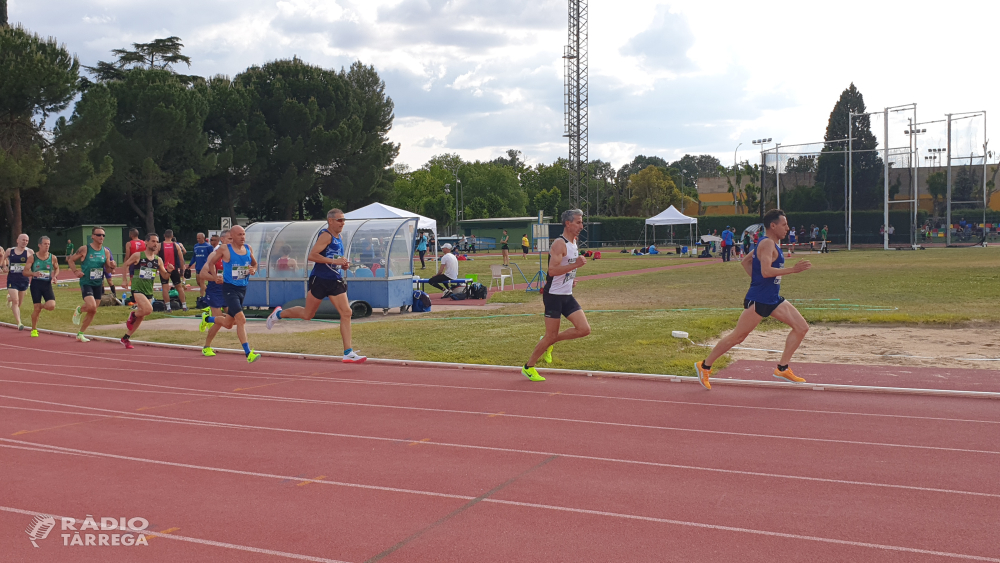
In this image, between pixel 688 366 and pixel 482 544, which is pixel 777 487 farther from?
pixel 688 366

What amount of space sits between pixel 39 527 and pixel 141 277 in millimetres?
11212

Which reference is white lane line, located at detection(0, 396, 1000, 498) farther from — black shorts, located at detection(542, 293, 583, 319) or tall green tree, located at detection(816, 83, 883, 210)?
tall green tree, located at detection(816, 83, 883, 210)

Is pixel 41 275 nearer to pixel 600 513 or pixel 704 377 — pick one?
pixel 704 377

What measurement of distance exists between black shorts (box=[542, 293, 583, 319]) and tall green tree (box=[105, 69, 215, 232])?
153ft

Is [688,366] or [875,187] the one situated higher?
[875,187]

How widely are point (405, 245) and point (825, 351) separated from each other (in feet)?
32.6

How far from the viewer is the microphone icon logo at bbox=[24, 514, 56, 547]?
4629 mm

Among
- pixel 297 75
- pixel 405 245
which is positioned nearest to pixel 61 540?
pixel 405 245

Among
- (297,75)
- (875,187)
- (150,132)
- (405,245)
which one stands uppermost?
(297,75)

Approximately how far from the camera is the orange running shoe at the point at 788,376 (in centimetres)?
897

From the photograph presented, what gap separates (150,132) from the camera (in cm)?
5034

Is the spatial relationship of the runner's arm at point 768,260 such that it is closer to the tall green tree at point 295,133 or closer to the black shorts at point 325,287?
the black shorts at point 325,287

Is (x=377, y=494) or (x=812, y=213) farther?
(x=812, y=213)

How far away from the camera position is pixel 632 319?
1538cm
